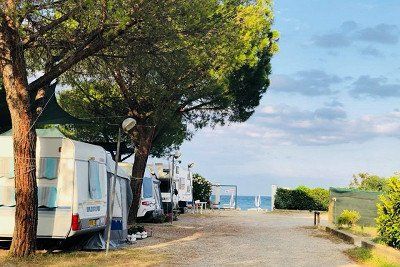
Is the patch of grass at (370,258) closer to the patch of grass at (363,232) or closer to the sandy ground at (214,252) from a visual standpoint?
the sandy ground at (214,252)

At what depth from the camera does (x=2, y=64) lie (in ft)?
38.1

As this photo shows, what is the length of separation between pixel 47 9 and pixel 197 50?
145 inches

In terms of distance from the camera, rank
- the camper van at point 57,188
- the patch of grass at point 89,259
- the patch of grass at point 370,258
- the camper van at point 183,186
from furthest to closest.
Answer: the camper van at point 183,186
the camper van at point 57,188
the patch of grass at point 370,258
the patch of grass at point 89,259

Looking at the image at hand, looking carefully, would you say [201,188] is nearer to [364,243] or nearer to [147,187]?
[147,187]

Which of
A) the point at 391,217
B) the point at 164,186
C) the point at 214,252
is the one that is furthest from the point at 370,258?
the point at 164,186

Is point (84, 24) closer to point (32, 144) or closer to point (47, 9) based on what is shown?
point (47, 9)

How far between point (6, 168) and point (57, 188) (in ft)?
3.95

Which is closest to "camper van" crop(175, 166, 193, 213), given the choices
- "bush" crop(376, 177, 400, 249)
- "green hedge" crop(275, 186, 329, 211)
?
"green hedge" crop(275, 186, 329, 211)

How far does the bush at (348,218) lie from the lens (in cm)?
2047

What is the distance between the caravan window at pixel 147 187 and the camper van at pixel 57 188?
11407 mm

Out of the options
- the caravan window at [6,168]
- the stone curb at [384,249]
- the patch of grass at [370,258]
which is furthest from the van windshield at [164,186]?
the caravan window at [6,168]

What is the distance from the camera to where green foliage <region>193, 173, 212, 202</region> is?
4138cm

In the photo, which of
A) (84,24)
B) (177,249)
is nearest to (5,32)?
(84,24)

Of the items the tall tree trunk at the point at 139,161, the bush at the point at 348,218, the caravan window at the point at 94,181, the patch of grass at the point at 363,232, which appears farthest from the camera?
the tall tree trunk at the point at 139,161
